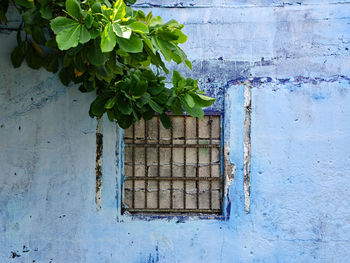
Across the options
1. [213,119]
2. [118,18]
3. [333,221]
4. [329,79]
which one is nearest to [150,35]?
[118,18]

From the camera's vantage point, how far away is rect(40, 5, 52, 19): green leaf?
210 cm

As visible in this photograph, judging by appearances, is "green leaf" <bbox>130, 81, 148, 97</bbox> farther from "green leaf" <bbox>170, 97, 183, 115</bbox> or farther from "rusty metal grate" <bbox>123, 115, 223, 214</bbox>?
"rusty metal grate" <bbox>123, 115, 223, 214</bbox>

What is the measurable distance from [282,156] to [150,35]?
4.55 ft

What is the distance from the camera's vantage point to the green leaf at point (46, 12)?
2.10 m

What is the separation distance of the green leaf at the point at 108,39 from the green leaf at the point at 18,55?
126cm

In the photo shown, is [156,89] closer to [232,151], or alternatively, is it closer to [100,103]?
[100,103]

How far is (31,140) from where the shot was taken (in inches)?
113

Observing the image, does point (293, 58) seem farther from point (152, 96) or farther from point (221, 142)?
point (152, 96)

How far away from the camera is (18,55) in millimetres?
2758

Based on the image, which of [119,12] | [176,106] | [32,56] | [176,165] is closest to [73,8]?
[119,12]

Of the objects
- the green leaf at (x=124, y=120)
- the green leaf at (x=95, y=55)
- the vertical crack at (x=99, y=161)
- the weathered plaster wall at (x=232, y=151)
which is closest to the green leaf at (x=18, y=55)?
the weathered plaster wall at (x=232, y=151)

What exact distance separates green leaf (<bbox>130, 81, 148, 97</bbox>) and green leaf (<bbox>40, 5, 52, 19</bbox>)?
1.88ft

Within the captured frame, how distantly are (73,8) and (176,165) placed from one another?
1.44 metres

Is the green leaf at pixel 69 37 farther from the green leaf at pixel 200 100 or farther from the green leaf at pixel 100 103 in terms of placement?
the green leaf at pixel 200 100
